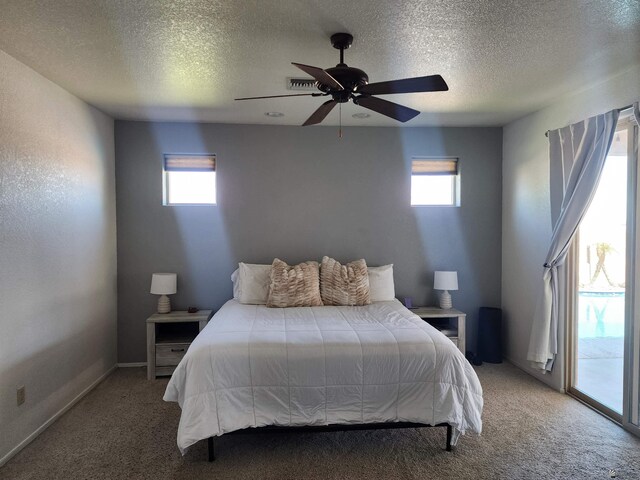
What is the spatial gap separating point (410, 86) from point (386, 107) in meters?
0.35

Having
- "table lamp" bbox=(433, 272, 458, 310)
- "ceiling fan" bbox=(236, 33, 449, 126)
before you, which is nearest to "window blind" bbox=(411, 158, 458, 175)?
"table lamp" bbox=(433, 272, 458, 310)

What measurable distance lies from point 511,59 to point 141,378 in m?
4.17

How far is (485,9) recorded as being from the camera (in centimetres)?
191

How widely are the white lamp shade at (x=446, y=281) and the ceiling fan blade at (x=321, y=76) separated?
2.60m

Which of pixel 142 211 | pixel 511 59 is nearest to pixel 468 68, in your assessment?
pixel 511 59

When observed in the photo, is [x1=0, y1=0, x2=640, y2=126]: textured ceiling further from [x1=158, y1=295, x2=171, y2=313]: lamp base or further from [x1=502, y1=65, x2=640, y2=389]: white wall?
[x1=158, y1=295, x2=171, y2=313]: lamp base

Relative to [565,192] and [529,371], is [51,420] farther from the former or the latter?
[565,192]

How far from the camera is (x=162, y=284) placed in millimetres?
3709

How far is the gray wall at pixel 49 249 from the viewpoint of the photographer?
7.83 feet

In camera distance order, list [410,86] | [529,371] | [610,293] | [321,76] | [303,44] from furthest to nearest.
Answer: [529,371]
[610,293]
[303,44]
[410,86]
[321,76]

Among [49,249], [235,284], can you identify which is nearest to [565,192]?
[235,284]

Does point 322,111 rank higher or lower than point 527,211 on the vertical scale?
higher

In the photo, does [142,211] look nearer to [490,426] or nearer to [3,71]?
[3,71]

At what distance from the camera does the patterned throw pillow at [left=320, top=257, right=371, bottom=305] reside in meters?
3.58
